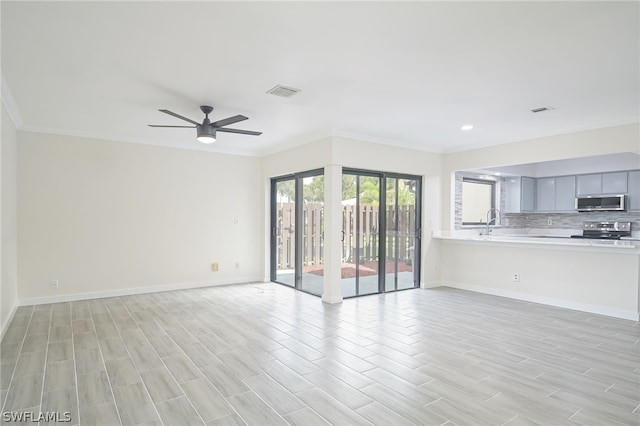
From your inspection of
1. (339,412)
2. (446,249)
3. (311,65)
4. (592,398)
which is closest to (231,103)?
(311,65)

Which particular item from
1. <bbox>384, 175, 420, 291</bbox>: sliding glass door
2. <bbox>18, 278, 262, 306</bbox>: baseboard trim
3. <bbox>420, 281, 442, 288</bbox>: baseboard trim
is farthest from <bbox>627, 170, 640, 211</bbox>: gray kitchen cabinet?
<bbox>18, 278, 262, 306</bbox>: baseboard trim

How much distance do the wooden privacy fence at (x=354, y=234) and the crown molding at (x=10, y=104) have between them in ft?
13.4

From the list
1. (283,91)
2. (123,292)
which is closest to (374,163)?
(283,91)

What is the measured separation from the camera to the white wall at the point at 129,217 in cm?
521

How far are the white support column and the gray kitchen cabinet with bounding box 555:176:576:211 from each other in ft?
17.8

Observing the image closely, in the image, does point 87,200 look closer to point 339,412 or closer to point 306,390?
point 306,390

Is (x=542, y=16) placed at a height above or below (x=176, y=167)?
above

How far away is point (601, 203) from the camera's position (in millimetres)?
7082

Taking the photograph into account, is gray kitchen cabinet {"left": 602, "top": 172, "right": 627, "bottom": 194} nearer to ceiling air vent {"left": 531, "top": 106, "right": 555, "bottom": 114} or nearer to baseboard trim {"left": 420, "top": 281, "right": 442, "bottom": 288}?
baseboard trim {"left": 420, "top": 281, "right": 442, "bottom": 288}

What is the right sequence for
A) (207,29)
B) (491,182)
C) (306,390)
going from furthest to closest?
1. (491,182)
2. (306,390)
3. (207,29)

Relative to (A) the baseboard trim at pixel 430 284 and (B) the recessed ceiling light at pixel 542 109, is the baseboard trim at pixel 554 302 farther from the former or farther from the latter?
(B) the recessed ceiling light at pixel 542 109

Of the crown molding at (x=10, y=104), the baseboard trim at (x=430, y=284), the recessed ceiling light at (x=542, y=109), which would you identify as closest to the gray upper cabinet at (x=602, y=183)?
the baseboard trim at (x=430, y=284)

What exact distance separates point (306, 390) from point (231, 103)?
3.08 m

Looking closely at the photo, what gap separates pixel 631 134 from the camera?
4570mm
